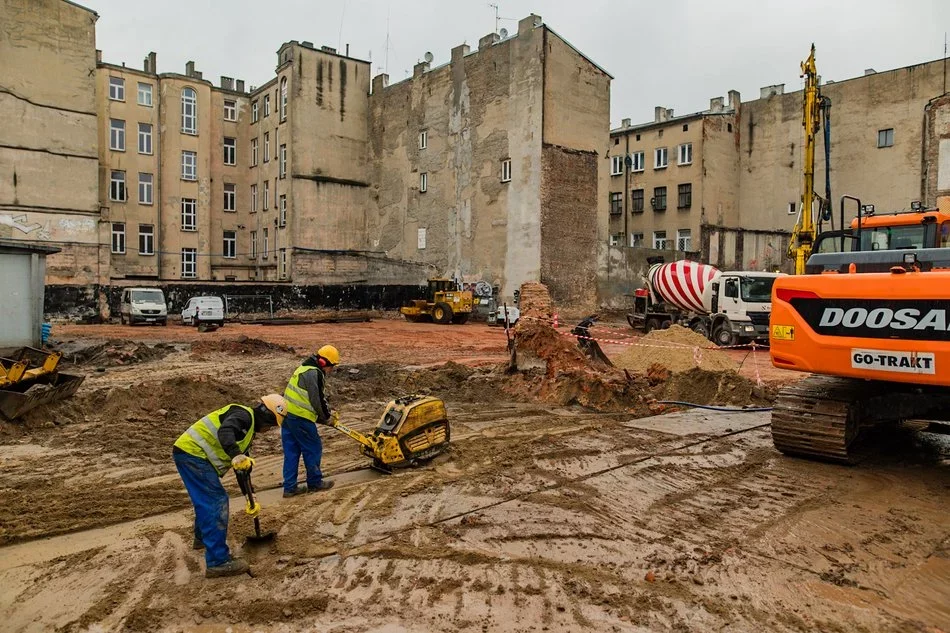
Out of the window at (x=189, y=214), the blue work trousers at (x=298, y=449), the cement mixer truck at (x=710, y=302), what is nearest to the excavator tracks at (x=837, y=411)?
the blue work trousers at (x=298, y=449)

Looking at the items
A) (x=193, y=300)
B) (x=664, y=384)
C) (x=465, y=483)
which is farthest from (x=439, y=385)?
(x=193, y=300)

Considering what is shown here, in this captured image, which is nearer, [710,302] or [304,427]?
[304,427]

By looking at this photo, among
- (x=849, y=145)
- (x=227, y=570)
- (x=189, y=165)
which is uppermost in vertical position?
(x=189, y=165)

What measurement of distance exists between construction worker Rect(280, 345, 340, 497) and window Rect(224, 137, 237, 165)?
45.6m

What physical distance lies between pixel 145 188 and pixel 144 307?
59.5 ft

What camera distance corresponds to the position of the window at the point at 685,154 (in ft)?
136

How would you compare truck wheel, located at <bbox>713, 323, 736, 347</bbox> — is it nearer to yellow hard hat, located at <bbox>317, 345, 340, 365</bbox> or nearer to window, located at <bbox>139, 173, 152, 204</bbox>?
yellow hard hat, located at <bbox>317, 345, 340, 365</bbox>

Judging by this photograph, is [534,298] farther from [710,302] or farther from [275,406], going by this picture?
[275,406]

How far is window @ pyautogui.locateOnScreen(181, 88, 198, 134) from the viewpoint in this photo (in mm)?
45656

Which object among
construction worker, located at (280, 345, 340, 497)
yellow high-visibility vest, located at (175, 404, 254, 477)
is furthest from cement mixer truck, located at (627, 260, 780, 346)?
yellow high-visibility vest, located at (175, 404, 254, 477)

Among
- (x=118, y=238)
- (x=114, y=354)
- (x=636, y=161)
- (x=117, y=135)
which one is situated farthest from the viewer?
(x=636, y=161)

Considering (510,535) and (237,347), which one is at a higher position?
(237,347)

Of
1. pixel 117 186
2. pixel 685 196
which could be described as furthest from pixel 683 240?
pixel 117 186

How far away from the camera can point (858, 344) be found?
6355 millimetres
